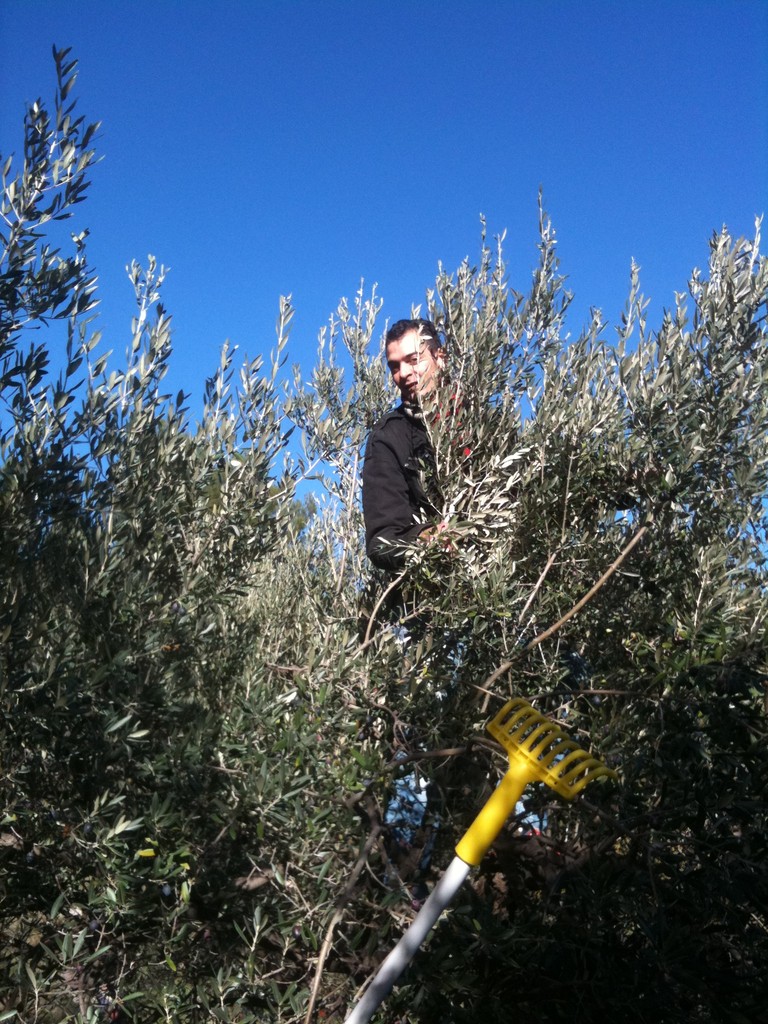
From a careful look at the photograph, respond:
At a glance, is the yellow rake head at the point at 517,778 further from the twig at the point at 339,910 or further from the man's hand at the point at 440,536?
the man's hand at the point at 440,536

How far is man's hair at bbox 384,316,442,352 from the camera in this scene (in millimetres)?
3574

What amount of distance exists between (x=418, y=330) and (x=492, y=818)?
1915 mm

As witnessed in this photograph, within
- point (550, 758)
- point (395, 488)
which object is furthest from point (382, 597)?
point (550, 758)

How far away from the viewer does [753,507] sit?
322 centimetres

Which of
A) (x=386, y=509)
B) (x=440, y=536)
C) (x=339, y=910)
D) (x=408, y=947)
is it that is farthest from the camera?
(x=386, y=509)

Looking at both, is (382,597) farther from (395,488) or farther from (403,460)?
(403,460)

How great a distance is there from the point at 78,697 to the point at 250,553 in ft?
2.96

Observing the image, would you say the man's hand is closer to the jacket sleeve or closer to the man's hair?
the jacket sleeve

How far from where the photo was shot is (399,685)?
3160mm

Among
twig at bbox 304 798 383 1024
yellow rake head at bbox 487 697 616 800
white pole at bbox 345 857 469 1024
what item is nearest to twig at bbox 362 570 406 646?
twig at bbox 304 798 383 1024

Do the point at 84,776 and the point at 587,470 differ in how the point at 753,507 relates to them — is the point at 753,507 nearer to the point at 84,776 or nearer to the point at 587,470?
the point at 587,470

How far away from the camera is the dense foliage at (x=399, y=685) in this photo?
97.4 inches

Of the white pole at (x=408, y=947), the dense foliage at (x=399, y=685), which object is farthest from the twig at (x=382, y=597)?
the white pole at (x=408, y=947)

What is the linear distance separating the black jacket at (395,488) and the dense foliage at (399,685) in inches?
5.1
